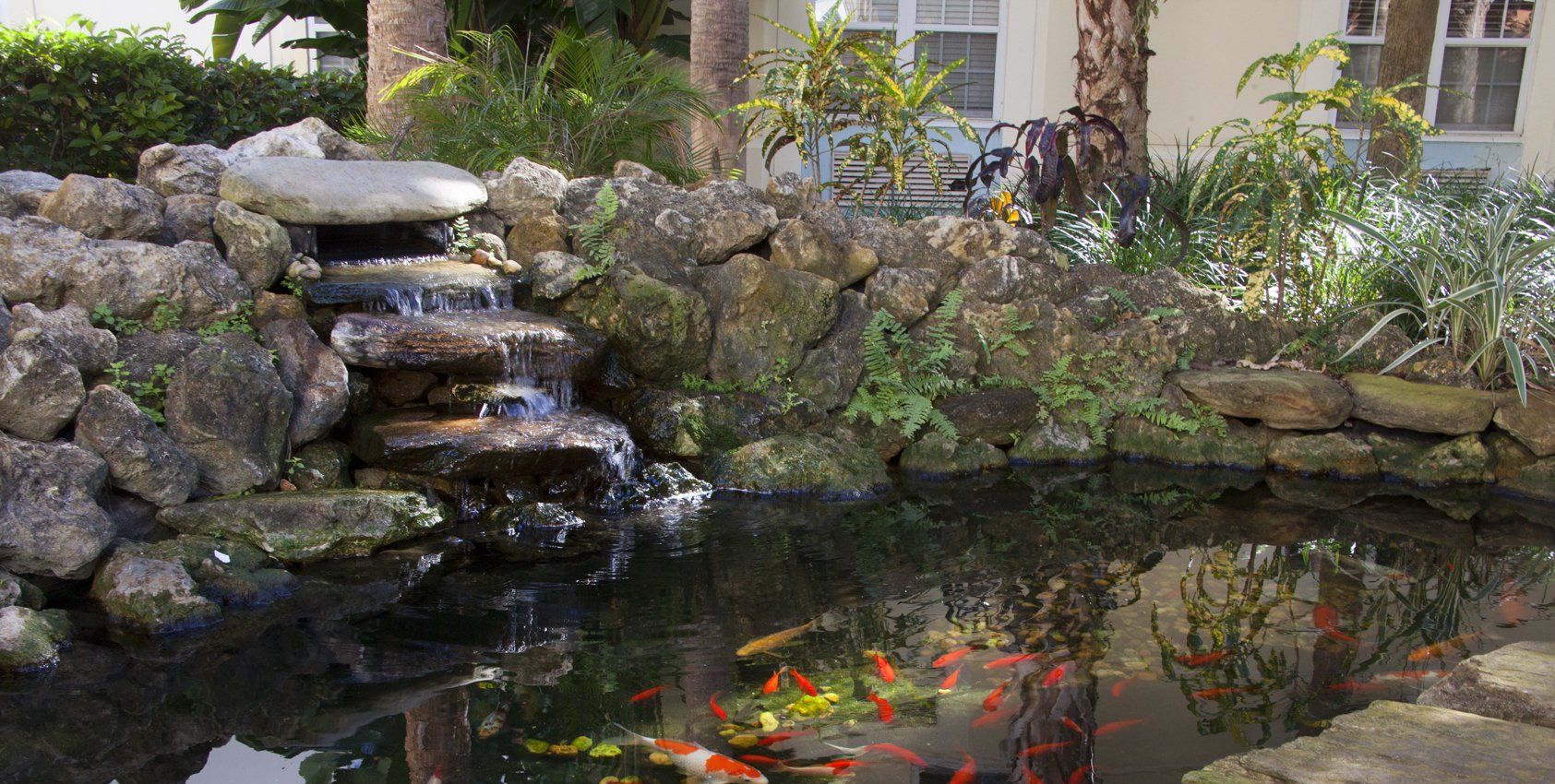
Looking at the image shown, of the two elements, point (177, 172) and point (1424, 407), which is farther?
point (1424, 407)

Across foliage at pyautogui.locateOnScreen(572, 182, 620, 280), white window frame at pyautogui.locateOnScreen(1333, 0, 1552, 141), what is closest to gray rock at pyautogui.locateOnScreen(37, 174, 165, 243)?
foliage at pyautogui.locateOnScreen(572, 182, 620, 280)

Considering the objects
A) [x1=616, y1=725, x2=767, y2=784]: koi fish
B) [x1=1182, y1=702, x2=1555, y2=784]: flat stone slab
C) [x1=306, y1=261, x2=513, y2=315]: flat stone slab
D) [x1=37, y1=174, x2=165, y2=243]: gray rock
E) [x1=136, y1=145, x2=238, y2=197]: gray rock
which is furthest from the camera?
[x1=136, y1=145, x2=238, y2=197]: gray rock

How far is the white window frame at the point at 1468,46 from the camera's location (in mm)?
12008

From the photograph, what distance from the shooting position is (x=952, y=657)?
4.07 m

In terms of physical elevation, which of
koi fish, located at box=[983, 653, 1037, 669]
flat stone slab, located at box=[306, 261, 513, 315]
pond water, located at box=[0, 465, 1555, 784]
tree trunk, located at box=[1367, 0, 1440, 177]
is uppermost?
tree trunk, located at box=[1367, 0, 1440, 177]

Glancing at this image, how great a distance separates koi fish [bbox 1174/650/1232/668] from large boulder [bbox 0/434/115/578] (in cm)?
434

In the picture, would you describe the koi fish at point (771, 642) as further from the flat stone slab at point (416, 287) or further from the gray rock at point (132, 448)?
the flat stone slab at point (416, 287)

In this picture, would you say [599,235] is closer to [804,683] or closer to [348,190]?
[348,190]

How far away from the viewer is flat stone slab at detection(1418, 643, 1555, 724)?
3.07 m

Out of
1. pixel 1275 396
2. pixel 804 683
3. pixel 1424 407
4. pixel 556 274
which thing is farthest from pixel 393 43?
pixel 1424 407

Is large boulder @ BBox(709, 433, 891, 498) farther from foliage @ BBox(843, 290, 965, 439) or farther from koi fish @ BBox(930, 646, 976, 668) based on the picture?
koi fish @ BBox(930, 646, 976, 668)

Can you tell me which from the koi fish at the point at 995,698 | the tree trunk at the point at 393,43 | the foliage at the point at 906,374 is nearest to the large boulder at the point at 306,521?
the foliage at the point at 906,374

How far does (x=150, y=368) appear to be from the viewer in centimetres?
543

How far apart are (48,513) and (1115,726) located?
4217mm
